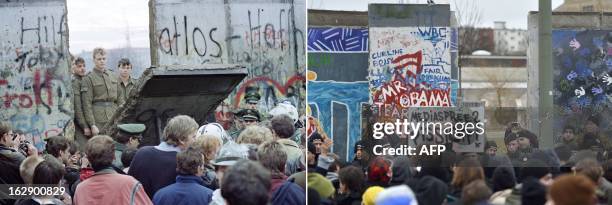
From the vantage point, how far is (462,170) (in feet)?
17.4

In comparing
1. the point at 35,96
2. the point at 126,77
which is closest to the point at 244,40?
the point at 35,96

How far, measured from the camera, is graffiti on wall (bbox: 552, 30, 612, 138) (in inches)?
209

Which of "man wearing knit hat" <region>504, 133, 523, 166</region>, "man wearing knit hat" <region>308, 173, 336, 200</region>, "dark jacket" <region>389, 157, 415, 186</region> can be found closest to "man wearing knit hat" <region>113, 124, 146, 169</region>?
"man wearing knit hat" <region>308, 173, 336, 200</region>

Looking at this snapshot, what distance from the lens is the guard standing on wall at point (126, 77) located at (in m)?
9.10

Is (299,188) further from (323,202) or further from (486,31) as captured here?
(486,31)

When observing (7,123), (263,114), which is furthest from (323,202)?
(7,123)

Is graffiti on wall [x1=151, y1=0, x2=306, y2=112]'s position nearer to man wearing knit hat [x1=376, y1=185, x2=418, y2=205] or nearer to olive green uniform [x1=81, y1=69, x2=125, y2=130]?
olive green uniform [x1=81, y1=69, x2=125, y2=130]

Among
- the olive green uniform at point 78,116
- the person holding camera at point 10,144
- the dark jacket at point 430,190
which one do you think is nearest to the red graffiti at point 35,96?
the person holding camera at point 10,144

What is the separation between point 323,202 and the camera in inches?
213

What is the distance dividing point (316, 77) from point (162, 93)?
347 cm

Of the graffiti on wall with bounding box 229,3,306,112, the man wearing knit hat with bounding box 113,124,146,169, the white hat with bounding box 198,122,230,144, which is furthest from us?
the man wearing knit hat with bounding box 113,124,146,169

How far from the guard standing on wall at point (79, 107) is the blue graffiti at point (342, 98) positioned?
3.70 m

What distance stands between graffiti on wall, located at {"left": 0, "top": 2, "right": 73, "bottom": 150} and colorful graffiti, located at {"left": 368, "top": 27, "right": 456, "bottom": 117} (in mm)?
3312

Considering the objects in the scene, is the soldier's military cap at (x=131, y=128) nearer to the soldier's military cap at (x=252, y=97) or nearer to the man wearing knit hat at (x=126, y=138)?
the man wearing knit hat at (x=126, y=138)
